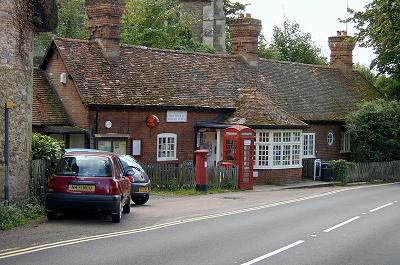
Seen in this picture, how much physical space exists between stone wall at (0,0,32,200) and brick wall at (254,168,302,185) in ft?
55.3

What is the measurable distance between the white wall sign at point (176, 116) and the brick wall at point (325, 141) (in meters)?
9.81

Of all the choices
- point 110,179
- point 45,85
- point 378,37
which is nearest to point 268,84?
point 45,85

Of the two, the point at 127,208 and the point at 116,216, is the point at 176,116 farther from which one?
the point at 116,216

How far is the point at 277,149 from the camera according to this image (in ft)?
103

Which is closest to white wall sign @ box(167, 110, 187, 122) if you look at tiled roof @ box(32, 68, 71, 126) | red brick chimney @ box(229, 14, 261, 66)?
tiled roof @ box(32, 68, 71, 126)

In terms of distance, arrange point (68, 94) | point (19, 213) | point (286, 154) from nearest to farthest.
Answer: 1. point (19, 213)
2. point (68, 94)
3. point (286, 154)

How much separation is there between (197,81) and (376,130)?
12.1 metres

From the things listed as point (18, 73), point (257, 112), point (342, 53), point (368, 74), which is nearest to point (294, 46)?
point (368, 74)

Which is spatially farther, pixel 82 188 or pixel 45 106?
pixel 45 106

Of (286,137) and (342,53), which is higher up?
(342,53)

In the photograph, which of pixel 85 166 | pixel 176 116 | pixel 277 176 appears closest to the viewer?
pixel 85 166

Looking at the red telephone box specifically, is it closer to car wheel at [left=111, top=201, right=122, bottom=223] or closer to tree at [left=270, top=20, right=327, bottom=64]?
car wheel at [left=111, top=201, right=122, bottom=223]

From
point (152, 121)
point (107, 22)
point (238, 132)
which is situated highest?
point (107, 22)

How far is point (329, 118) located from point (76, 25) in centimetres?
2315
